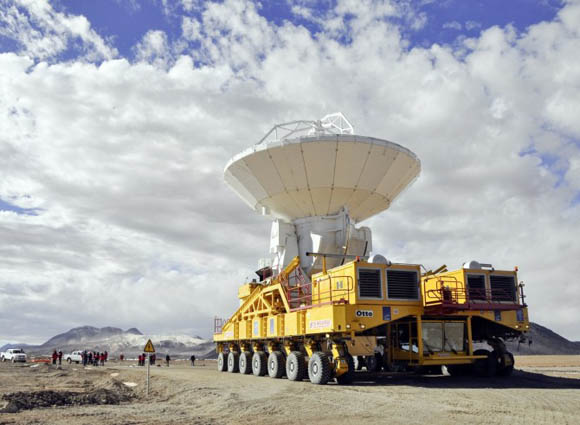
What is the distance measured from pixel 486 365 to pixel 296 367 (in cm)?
702

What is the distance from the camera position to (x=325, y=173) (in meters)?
25.8

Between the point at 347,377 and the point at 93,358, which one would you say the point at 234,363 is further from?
the point at 93,358

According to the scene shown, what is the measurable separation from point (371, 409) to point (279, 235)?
15.5m

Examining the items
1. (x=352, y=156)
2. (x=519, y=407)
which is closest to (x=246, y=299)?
(x=352, y=156)

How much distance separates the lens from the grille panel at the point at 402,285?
1950 centimetres

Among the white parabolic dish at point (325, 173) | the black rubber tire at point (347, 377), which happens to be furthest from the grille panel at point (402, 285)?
the white parabolic dish at point (325, 173)

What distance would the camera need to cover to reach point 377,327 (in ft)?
67.1

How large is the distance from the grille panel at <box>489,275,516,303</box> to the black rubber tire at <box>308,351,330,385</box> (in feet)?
21.5

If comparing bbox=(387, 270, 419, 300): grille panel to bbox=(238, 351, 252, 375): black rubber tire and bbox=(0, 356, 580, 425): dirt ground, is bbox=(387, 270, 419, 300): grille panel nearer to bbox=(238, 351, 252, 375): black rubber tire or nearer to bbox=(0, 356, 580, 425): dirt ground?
bbox=(0, 356, 580, 425): dirt ground

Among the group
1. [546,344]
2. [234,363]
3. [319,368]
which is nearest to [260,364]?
[234,363]

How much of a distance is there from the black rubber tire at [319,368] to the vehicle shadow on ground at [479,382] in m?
1.17

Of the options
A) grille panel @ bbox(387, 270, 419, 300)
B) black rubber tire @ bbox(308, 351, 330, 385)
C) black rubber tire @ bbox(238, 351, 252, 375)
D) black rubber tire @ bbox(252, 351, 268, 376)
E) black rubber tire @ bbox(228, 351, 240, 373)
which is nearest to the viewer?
black rubber tire @ bbox(308, 351, 330, 385)

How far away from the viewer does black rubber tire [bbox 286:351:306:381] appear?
20719 millimetres

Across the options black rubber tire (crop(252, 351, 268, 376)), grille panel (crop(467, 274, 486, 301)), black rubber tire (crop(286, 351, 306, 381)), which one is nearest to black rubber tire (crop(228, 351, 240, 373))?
black rubber tire (crop(252, 351, 268, 376))
